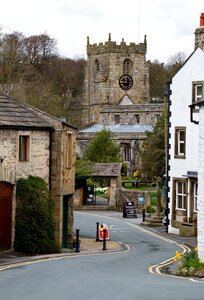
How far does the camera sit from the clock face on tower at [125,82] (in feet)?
345

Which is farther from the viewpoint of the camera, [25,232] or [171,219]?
[171,219]

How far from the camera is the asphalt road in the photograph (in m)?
16.1

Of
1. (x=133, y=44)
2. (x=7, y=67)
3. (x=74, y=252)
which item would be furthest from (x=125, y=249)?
(x=133, y=44)

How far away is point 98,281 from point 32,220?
9.23 m

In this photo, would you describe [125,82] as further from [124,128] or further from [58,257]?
[58,257]

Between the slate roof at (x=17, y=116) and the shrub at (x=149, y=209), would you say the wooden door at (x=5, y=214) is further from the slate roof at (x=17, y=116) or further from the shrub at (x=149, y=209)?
the shrub at (x=149, y=209)

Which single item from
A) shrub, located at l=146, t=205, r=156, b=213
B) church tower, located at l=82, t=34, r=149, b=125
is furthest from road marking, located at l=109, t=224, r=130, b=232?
church tower, located at l=82, t=34, r=149, b=125

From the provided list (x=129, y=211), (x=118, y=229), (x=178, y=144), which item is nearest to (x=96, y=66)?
(x=129, y=211)

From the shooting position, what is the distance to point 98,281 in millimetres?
18375

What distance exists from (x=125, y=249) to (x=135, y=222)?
1486 cm

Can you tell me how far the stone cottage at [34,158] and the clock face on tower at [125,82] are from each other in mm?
74635

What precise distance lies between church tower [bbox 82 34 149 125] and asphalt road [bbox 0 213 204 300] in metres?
76.9

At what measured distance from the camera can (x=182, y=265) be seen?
21625 millimetres

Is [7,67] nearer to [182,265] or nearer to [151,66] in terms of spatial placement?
[182,265]
